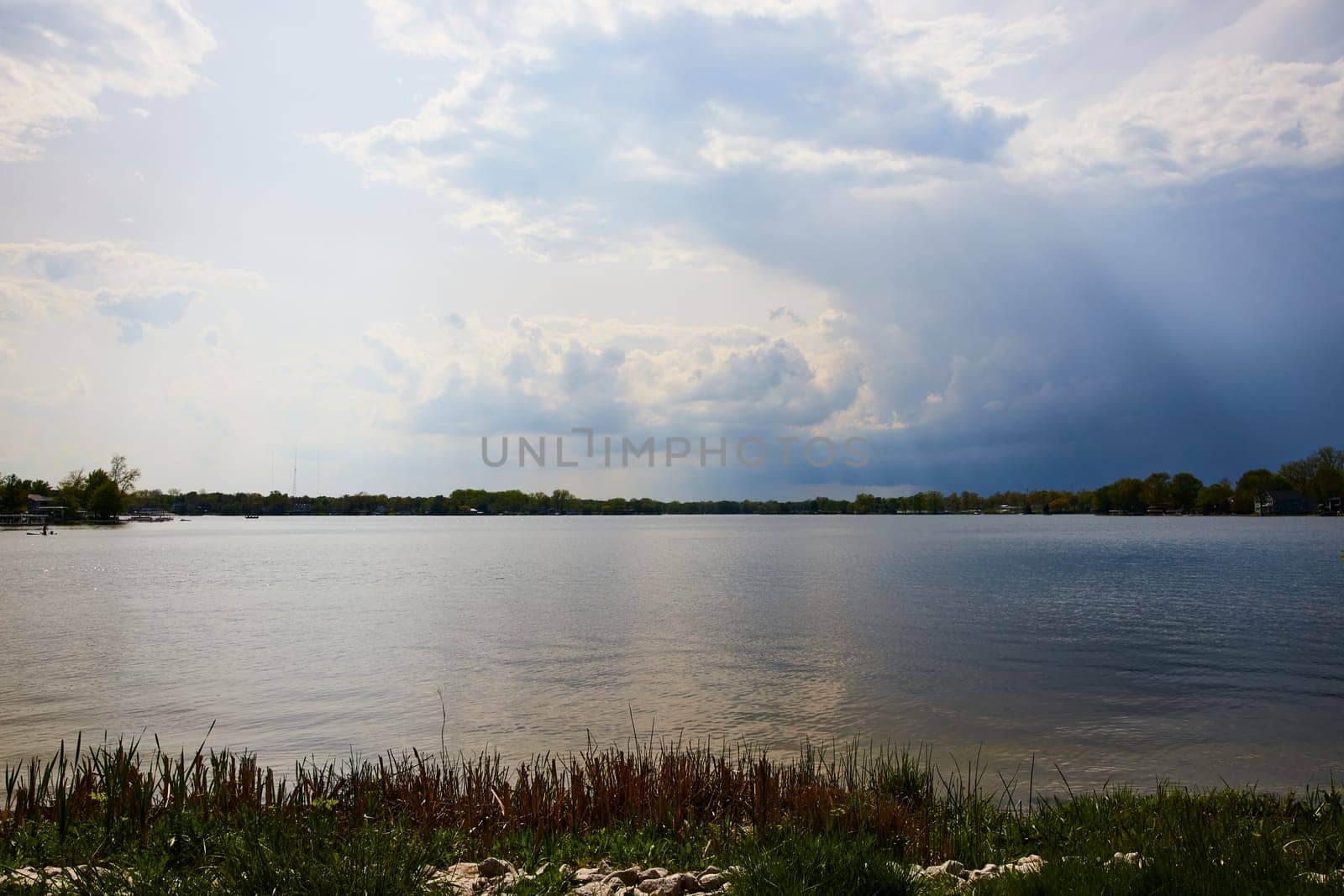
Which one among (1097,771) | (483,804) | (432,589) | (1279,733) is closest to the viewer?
(483,804)

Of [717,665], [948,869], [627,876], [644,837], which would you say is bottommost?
[717,665]

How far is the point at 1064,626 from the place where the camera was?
3534cm

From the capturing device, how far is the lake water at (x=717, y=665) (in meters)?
17.9

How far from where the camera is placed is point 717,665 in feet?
87.9

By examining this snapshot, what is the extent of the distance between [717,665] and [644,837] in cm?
1810

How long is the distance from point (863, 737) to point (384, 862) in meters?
13.0

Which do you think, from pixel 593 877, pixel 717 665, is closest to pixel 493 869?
pixel 593 877

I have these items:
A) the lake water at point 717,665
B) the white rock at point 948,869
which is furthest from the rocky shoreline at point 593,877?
the lake water at point 717,665

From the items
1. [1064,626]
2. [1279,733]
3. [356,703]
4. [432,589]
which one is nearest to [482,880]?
[356,703]

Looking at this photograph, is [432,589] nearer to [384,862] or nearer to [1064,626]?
[1064,626]

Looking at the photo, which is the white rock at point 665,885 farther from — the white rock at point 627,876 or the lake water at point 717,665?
the lake water at point 717,665

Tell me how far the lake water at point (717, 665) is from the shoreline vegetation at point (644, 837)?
5.56m

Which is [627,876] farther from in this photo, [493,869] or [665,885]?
[493,869]

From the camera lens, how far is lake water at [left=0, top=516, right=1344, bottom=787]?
17938 mm
